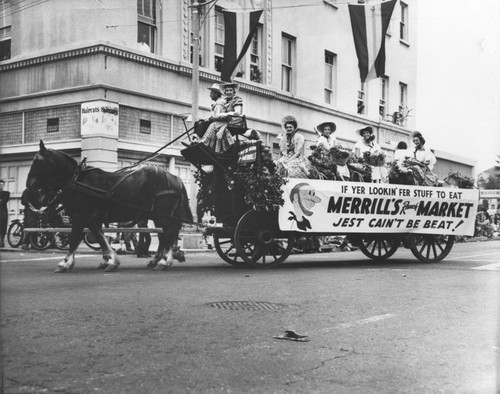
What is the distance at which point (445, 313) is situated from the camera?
6.19 meters

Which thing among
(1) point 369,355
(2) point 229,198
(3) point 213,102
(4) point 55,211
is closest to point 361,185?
(2) point 229,198

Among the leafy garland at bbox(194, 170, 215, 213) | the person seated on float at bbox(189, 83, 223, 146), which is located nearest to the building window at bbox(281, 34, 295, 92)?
the person seated on float at bbox(189, 83, 223, 146)

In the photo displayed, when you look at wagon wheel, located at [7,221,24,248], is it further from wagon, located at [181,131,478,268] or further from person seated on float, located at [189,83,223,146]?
wagon, located at [181,131,478,268]

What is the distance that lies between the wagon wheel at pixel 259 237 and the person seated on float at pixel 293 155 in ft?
2.64

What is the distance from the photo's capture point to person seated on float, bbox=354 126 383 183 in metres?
11.0

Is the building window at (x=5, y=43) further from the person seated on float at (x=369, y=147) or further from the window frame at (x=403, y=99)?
the person seated on float at (x=369, y=147)

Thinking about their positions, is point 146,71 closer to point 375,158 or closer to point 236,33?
point 236,33

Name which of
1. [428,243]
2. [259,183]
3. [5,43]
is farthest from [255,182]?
[5,43]

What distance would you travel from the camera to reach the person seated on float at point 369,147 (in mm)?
10986

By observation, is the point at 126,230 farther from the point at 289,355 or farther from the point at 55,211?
the point at 289,355

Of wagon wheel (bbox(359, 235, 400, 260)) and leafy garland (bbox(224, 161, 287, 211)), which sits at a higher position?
leafy garland (bbox(224, 161, 287, 211))

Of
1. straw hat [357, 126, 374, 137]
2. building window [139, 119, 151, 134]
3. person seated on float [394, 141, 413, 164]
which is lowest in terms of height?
building window [139, 119, 151, 134]

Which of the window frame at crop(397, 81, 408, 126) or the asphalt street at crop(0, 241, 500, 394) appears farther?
the window frame at crop(397, 81, 408, 126)

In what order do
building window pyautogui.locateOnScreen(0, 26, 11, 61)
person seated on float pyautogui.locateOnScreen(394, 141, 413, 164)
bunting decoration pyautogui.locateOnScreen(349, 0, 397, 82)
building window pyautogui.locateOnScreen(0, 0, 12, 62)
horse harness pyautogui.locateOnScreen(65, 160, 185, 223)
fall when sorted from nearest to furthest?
building window pyautogui.locateOnScreen(0, 0, 12, 62) → building window pyautogui.locateOnScreen(0, 26, 11, 61) → horse harness pyautogui.locateOnScreen(65, 160, 185, 223) → bunting decoration pyautogui.locateOnScreen(349, 0, 397, 82) → person seated on float pyautogui.locateOnScreen(394, 141, 413, 164)
